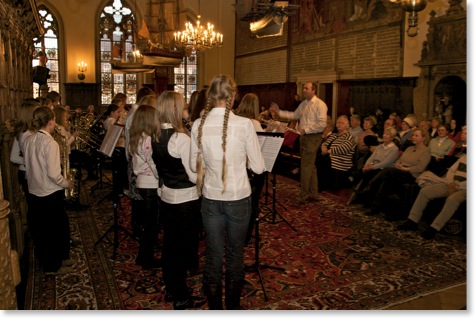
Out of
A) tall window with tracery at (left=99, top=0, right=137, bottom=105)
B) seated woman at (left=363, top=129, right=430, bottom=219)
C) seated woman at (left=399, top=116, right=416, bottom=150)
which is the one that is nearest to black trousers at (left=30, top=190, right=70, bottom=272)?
seated woman at (left=363, top=129, right=430, bottom=219)

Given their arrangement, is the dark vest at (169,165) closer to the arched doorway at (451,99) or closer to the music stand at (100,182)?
the music stand at (100,182)

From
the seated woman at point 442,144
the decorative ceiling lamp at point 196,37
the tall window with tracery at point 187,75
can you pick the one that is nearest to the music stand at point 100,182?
the seated woman at point 442,144

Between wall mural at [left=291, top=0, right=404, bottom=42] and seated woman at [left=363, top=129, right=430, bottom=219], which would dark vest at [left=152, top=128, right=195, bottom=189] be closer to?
seated woman at [left=363, top=129, right=430, bottom=219]

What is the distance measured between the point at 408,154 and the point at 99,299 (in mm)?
4285

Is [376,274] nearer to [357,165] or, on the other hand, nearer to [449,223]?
[449,223]

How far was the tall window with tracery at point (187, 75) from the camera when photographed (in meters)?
18.8

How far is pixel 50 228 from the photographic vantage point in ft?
12.4

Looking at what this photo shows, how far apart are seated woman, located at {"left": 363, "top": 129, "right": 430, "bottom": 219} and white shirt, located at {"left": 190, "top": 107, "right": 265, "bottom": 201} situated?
359 centimetres

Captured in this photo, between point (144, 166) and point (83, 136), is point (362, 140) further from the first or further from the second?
point (144, 166)

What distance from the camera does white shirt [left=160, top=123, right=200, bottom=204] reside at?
2.94 metres

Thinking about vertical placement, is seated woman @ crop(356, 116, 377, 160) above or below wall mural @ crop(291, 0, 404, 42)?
below

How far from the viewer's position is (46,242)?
150 inches

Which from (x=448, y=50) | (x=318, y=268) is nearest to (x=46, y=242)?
(x=318, y=268)

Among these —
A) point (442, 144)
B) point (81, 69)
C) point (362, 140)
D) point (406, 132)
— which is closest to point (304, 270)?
point (442, 144)
